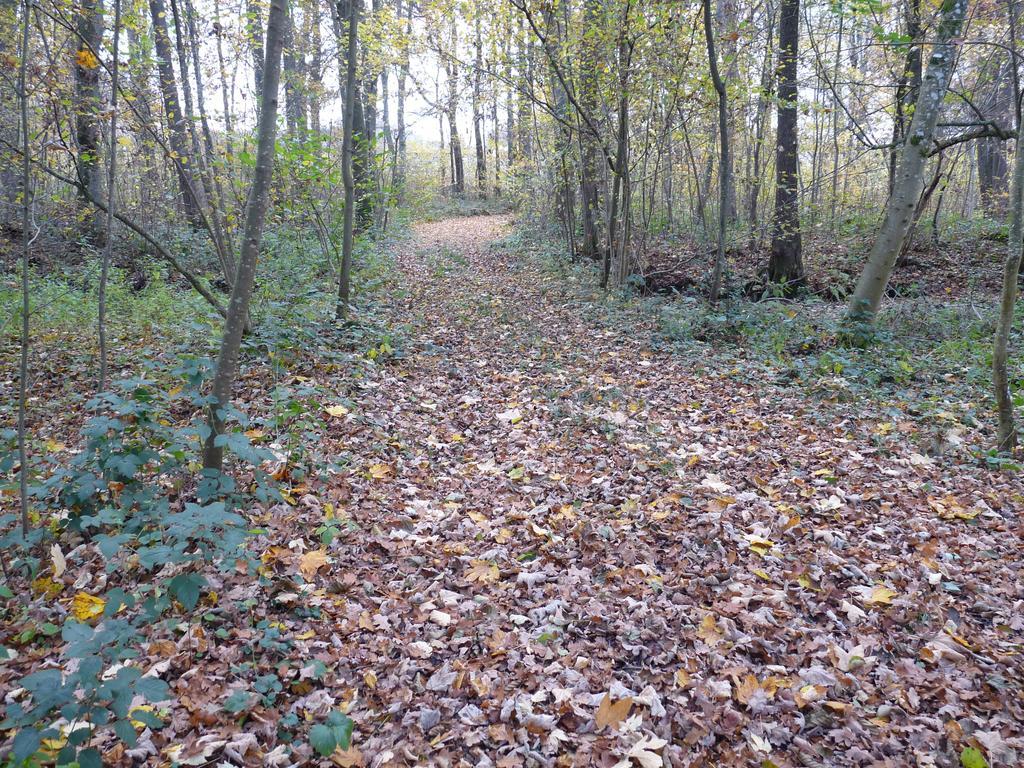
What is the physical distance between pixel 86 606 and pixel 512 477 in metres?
3.11

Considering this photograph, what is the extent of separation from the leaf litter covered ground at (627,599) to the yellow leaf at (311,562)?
0.05 ft

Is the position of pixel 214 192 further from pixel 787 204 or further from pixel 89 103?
pixel 787 204

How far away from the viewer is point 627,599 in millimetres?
3715

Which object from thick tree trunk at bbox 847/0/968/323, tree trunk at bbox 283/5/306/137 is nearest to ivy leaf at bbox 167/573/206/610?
thick tree trunk at bbox 847/0/968/323

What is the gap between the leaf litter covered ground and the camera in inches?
109

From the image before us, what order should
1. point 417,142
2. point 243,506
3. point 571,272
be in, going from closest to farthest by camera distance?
point 243,506, point 571,272, point 417,142

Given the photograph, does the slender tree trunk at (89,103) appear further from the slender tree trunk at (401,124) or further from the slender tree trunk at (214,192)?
the slender tree trunk at (401,124)

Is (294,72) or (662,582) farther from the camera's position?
(294,72)

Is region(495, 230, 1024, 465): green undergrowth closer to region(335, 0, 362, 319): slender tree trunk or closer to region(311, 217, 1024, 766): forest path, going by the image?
region(311, 217, 1024, 766): forest path

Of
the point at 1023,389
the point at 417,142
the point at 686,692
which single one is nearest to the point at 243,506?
the point at 686,692

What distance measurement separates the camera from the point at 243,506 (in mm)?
4277

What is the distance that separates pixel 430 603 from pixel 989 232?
14.4m

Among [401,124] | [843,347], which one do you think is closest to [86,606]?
[843,347]

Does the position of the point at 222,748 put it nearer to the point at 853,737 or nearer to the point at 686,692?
the point at 686,692
